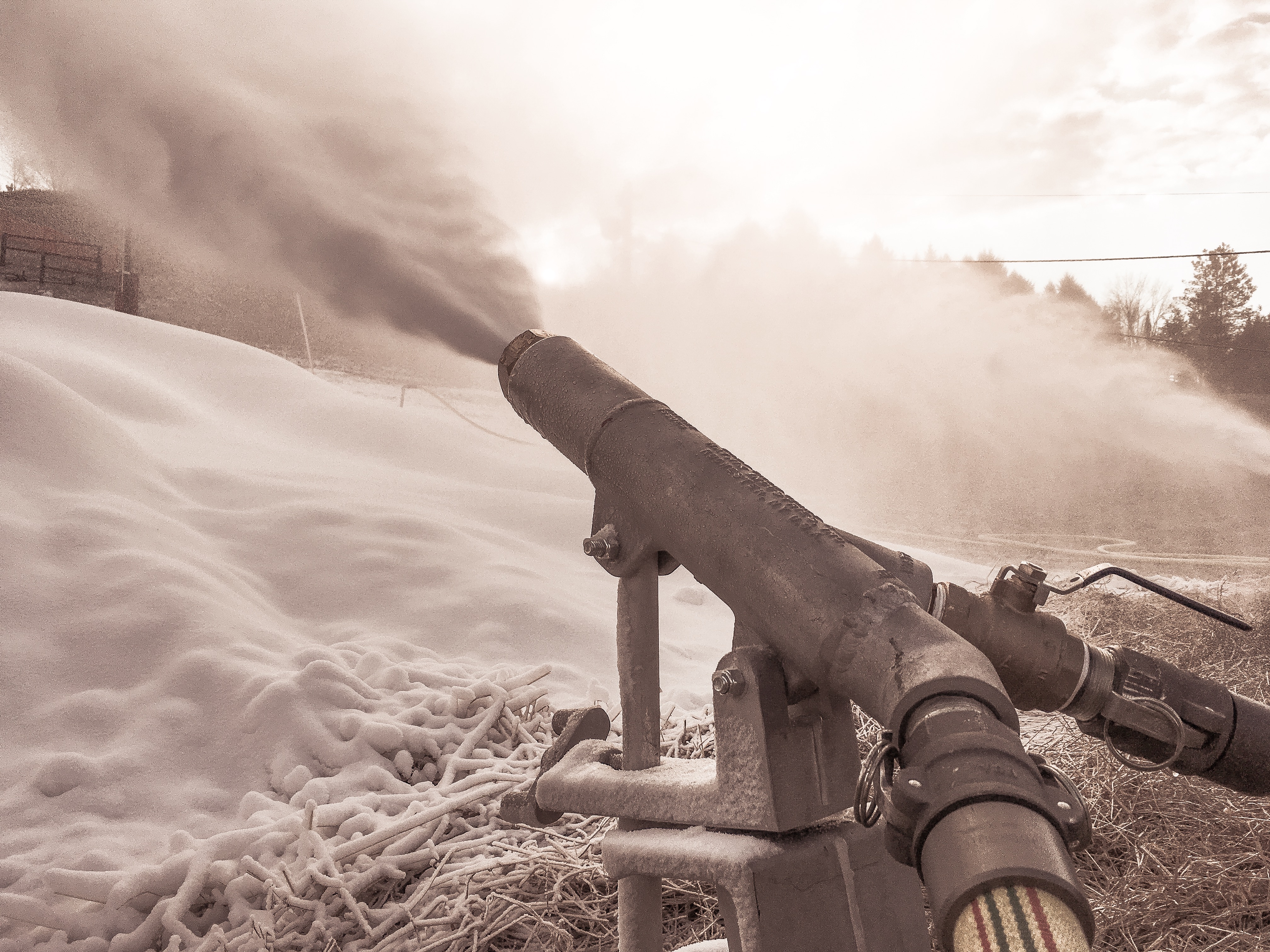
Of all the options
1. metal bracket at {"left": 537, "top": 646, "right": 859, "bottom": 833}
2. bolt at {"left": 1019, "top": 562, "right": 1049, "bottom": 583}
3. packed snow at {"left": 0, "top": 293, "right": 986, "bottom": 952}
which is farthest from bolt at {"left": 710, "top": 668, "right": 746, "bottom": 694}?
packed snow at {"left": 0, "top": 293, "right": 986, "bottom": 952}

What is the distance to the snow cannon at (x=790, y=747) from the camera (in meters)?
0.67

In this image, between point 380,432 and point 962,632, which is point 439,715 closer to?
point 962,632

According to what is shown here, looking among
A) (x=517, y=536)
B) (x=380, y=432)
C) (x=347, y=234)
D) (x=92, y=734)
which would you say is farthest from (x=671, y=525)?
(x=380, y=432)

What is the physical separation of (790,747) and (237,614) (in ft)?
7.46

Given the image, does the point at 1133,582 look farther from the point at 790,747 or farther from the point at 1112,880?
the point at 1112,880

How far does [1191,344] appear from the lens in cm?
1134

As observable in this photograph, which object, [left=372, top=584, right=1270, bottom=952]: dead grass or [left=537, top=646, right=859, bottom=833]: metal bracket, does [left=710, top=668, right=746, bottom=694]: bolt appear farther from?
[left=372, top=584, right=1270, bottom=952]: dead grass

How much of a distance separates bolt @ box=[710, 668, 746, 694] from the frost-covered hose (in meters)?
0.47

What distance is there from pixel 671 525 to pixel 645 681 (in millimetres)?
299

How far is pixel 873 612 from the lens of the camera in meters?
0.95

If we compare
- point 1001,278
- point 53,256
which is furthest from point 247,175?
point 1001,278

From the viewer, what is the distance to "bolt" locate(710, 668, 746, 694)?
3.58 feet

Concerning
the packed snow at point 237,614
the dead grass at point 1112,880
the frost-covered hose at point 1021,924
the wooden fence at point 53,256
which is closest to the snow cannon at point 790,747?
the frost-covered hose at point 1021,924

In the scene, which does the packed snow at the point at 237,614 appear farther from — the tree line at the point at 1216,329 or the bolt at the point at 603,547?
the tree line at the point at 1216,329
